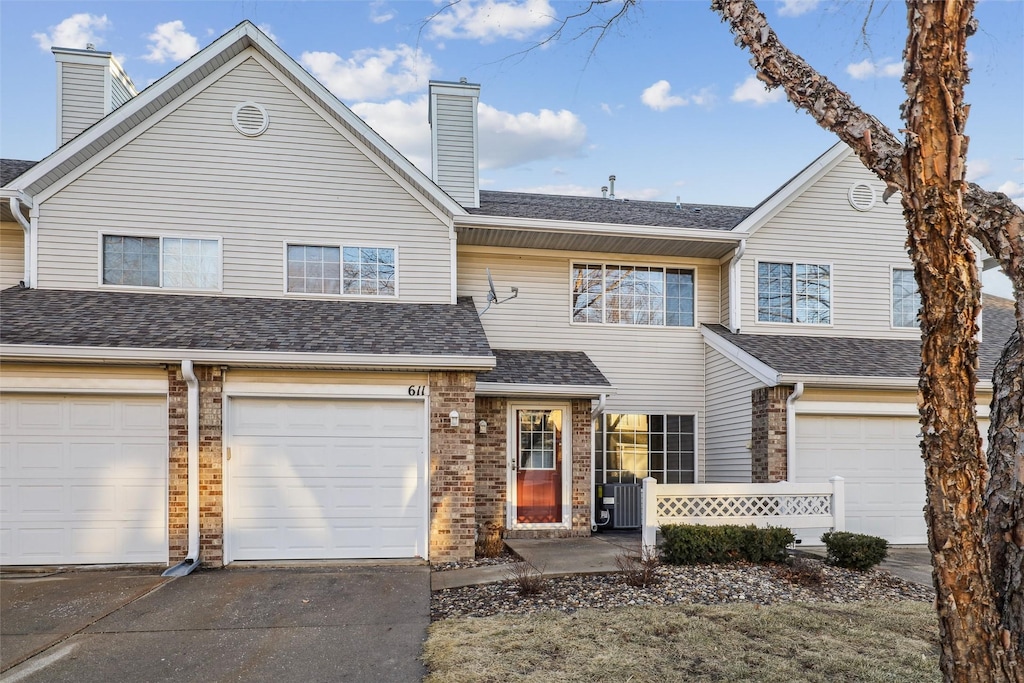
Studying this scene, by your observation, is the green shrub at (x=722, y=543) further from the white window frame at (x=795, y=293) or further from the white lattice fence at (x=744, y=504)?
the white window frame at (x=795, y=293)

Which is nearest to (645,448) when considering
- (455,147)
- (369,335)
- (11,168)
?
(369,335)

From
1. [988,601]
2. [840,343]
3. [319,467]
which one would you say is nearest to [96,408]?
[319,467]

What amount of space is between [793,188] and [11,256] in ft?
42.0

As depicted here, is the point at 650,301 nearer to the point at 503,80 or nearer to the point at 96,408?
the point at 503,80

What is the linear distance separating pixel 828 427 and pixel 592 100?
24.5 ft

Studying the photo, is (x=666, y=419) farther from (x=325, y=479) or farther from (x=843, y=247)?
(x=325, y=479)

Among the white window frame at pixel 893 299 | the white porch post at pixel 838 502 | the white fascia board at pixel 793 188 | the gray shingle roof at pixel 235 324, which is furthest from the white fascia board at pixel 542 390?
the white window frame at pixel 893 299

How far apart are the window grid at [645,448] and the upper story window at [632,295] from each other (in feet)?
5.81

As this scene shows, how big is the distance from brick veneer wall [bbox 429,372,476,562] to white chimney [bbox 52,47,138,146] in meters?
7.62

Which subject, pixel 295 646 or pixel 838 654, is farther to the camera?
pixel 295 646

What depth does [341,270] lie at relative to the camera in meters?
10.8

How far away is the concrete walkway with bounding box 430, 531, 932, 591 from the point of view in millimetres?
7773

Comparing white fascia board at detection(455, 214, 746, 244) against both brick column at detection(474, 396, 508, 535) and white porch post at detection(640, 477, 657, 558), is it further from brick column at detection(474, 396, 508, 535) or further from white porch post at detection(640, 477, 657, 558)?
white porch post at detection(640, 477, 657, 558)

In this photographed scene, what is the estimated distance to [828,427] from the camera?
34.9 ft
